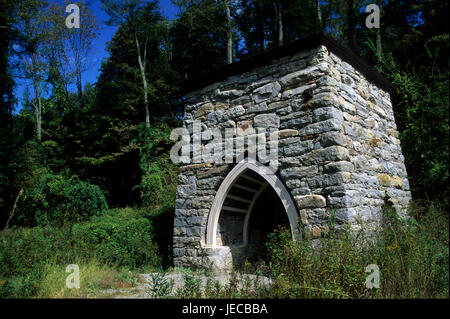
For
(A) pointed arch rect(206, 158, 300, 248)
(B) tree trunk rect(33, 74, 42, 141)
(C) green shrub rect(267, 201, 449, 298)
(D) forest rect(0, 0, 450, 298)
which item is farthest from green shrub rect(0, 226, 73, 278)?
(B) tree trunk rect(33, 74, 42, 141)

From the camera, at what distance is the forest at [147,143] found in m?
2.87

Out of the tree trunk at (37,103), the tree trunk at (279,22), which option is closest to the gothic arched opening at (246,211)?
the tree trunk at (279,22)

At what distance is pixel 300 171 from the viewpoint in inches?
158

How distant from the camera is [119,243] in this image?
598 centimetres

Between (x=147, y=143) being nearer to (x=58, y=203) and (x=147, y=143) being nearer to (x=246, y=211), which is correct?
(x=58, y=203)

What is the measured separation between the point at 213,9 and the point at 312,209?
37.7ft

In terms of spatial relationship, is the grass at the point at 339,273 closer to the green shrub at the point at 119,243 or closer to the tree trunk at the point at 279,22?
the green shrub at the point at 119,243

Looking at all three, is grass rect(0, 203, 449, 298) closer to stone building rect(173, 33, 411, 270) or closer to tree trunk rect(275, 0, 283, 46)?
stone building rect(173, 33, 411, 270)

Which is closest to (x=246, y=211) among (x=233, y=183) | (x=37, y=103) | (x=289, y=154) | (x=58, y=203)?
(x=233, y=183)

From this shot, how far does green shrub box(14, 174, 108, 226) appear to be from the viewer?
870 centimetres

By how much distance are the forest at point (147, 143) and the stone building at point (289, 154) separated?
48 centimetres

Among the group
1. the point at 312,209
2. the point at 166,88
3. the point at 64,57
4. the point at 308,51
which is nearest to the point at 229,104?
the point at 308,51
